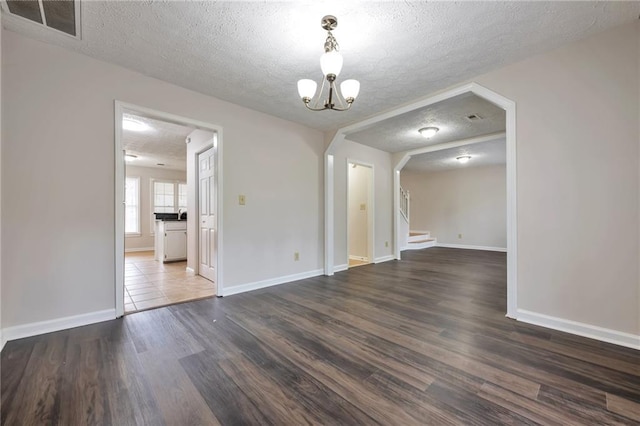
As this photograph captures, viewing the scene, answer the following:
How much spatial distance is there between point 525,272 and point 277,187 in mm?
3116

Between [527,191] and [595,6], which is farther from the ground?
[595,6]

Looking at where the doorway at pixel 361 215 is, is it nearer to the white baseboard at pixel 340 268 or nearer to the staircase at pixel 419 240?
the white baseboard at pixel 340 268

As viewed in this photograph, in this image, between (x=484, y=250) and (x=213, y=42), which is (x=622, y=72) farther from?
(x=484, y=250)

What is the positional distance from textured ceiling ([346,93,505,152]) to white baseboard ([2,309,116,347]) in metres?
3.99

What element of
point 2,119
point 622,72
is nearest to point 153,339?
point 2,119

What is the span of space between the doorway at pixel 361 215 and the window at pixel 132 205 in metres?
6.44

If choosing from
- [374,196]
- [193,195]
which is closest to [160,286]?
[193,195]

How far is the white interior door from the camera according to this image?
400 centimetres

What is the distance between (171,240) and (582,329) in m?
6.43

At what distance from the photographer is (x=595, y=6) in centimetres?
184

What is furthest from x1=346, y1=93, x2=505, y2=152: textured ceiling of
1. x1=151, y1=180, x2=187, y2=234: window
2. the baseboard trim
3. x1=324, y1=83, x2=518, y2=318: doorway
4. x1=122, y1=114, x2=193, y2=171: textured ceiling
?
x1=151, y1=180, x2=187, y2=234: window

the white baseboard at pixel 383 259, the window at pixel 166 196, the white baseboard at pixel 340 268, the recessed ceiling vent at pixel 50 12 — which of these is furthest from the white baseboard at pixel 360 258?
the window at pixel 166 196

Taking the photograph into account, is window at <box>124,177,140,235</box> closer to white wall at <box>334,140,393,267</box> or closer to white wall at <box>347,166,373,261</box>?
white wall at <box>347,166,373,261</box>

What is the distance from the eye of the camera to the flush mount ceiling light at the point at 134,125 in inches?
156
